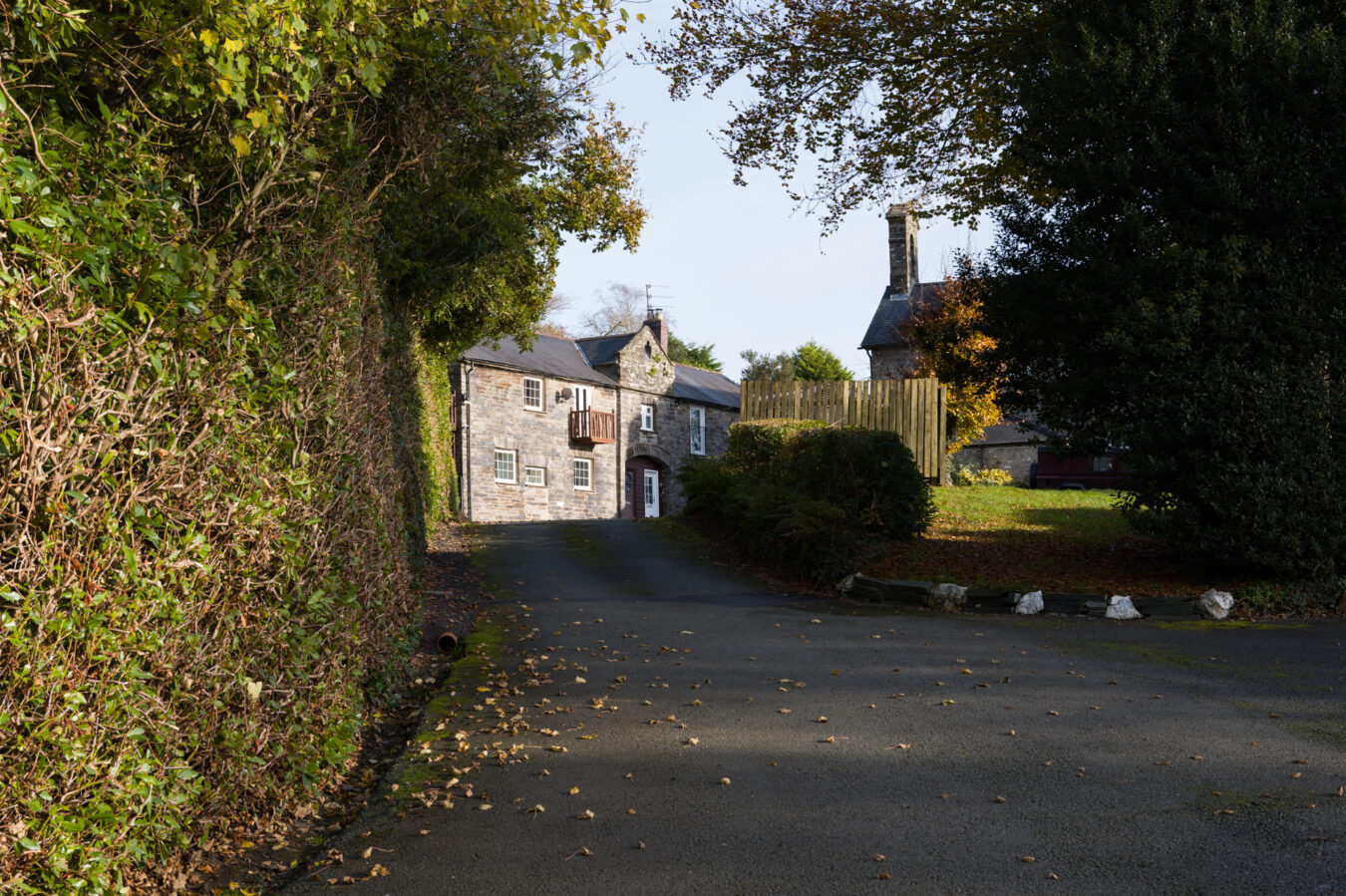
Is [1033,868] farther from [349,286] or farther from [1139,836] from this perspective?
[349,286]

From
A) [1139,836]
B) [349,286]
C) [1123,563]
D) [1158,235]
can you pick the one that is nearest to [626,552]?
[1123,563]

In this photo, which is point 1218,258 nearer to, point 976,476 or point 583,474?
point 976,476

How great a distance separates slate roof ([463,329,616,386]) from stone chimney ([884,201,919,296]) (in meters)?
12.8

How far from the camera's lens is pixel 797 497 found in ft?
46.0

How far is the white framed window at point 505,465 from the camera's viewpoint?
3488cm

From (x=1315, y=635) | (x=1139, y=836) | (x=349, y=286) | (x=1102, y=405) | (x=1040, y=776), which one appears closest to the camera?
(x=1139, y=836)

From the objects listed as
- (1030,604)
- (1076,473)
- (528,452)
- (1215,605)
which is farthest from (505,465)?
(1215,605)

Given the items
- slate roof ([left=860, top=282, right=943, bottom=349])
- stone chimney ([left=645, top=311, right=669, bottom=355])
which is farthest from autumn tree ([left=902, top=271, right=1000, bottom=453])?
stone chimney ([left=645, top=311, right=669, bottom=355])

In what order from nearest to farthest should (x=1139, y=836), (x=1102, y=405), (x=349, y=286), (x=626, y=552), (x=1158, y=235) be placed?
(x=1139, y=836) < (x=349, y=286) < (x=1158, y=235) < (x=1102, y=405) < (x=626, y=552)

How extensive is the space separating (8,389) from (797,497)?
11676 millimetres

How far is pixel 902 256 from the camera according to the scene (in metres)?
41.2

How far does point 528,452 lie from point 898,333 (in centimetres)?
1470

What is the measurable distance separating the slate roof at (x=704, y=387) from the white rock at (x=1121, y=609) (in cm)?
3223

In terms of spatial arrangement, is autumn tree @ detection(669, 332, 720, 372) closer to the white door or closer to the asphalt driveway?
the white door
